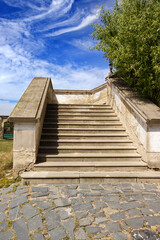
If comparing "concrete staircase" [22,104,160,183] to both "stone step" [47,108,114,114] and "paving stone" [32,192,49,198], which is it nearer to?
"stone step" [47,108,114,114]

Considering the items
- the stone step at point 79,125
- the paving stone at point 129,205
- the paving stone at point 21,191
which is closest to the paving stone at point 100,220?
the paving stone at point 129,205

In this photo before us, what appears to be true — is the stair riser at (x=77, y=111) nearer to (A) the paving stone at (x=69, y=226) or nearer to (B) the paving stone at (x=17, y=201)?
(B) the paving stone at (x=17, y=201)

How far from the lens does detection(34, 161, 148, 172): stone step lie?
153 inches

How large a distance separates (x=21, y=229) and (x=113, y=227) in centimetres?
117

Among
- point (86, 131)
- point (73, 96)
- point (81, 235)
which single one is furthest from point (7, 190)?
point (73, 96)

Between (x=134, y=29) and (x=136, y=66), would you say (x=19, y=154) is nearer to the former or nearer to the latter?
(x=136, y=66)

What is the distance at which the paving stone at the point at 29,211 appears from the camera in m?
2.32

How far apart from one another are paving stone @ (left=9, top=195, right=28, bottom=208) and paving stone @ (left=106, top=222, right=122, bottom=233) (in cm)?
143

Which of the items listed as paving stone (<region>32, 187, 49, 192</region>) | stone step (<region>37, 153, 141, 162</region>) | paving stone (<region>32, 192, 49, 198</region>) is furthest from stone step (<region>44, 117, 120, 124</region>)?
paving stone (<region>32, 192, 49, 198</region>)

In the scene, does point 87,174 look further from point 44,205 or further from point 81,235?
point 81,235

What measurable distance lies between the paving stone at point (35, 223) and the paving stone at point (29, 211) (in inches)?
3.7

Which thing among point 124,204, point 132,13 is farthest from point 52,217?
point 132,13

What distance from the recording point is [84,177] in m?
3.51

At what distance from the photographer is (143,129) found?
4.38 meters
